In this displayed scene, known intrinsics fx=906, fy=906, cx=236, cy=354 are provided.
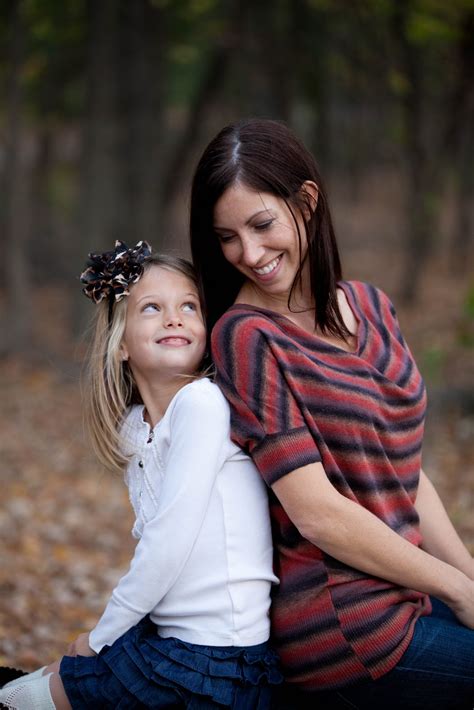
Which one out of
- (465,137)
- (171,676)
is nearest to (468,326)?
(171,676)

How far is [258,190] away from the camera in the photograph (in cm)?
237

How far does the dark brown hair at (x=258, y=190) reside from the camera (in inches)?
93.5

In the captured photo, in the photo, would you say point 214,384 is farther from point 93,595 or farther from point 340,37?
point 340,37

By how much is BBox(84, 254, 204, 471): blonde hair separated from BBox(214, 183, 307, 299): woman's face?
0.18 metres

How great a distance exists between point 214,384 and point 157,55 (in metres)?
10.2

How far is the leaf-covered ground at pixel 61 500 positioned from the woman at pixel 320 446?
90cm

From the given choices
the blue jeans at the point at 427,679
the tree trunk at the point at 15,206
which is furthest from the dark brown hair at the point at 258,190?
the tree trunk at the point at 15,206

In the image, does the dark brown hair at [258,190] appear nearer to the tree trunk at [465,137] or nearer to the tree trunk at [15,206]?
the tree trunk at [15,206]

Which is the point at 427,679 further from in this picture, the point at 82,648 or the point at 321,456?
the point at 82,648

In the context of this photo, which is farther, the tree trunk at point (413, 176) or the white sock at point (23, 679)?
the tree trunk at point (413, 176)

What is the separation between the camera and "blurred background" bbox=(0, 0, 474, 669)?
20.0 feet

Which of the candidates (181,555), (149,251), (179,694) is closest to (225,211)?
(149,251)

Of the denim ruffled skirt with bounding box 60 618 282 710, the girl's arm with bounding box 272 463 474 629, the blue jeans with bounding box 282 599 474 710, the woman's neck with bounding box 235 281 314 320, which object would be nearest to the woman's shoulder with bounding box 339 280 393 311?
the woman's neck with bounding box 235 281 314 320

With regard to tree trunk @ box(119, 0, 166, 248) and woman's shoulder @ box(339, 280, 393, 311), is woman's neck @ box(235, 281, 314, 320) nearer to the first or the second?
woman's shoulder @ box(339, 280, 393, 311)
